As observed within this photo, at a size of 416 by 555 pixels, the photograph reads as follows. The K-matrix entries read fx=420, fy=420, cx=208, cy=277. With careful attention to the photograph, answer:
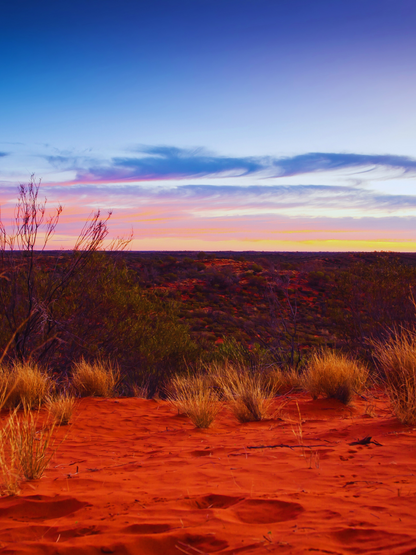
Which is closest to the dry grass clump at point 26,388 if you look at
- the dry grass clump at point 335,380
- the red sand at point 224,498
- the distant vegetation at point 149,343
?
the distant vegetation at point 149,343

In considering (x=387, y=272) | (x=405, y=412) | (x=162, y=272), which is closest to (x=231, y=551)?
(x=405, y=412)

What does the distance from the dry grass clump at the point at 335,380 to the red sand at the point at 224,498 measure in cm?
231

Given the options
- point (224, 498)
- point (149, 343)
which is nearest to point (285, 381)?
point (149, 343)

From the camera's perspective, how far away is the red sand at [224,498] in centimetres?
233

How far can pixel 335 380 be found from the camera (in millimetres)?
7809

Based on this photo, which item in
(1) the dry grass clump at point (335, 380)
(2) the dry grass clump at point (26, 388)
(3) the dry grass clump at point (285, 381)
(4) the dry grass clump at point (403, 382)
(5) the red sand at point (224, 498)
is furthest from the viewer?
(3) the dry grass clump at point (285, 381)

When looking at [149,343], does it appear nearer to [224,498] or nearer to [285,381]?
[285,381]

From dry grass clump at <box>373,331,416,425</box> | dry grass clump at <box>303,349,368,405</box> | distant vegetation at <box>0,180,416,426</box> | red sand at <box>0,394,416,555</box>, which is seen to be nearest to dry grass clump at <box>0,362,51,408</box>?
distant vegetation at <box>0,180,416,426</box>

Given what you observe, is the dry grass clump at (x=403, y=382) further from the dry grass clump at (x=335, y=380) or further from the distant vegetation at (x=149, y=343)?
the dry grass clump at (x=335, y=380)

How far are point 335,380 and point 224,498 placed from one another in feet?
17.4

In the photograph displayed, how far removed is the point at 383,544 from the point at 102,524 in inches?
65.5

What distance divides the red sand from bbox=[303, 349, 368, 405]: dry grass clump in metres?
2.31

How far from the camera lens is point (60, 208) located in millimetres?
8617

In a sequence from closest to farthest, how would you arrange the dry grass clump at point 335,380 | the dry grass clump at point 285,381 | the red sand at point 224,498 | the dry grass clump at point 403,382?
the red sand at point 224,498, the dry grass clump at point 403,382, the dry grass clump at point 335,380, the dry grass clump at point 285,381
